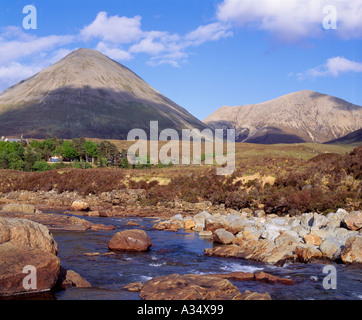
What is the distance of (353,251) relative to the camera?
49.7 feet

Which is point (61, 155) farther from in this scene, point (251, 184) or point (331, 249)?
point (331, 249)

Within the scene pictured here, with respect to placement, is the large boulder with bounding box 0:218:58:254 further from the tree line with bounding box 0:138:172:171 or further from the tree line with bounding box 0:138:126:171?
the tree line with bounding box 0:138:126:171

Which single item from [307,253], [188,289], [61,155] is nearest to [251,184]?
[307,253]

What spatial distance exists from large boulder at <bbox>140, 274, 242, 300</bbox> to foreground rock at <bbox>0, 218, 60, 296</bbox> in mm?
2899

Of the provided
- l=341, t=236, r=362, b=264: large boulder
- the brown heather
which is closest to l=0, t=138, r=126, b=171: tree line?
the brown heather

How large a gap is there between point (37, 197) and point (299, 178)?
3115cm

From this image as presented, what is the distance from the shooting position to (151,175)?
153ft

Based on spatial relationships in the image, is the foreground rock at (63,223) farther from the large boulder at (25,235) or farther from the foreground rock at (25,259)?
the foreground rock at (25,259)

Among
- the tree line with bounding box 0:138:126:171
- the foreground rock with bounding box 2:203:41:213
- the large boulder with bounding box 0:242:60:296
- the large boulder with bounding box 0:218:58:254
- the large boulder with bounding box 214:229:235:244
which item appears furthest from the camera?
the tree line with bounding box 0:138:126:171

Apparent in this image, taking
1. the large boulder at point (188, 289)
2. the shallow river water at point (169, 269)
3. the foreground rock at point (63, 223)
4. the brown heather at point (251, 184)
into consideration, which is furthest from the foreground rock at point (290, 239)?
the foreground rock at point (63, 223)

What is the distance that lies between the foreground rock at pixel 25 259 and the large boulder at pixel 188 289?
290cm

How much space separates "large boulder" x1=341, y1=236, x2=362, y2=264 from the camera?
589 inches
